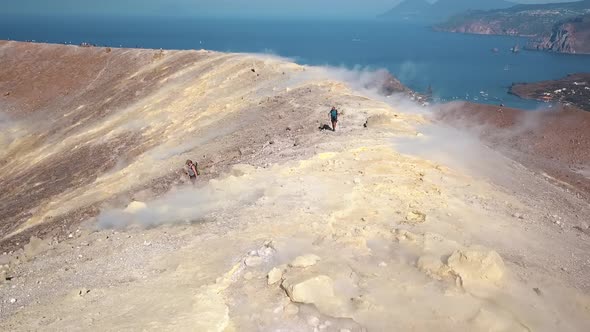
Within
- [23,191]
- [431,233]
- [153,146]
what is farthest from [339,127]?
[23,191]

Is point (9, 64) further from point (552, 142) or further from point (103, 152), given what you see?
point (552, 142)

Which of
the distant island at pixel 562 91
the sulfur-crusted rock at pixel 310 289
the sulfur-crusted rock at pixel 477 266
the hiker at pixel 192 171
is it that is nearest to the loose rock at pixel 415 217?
the sulfur-crusted rock at pixel 477 266

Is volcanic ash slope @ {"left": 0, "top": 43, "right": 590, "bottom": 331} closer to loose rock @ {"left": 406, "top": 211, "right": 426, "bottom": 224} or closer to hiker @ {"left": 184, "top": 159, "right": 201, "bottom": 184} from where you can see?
loose rock @ {"left": 406, "top": 211, "right": 426, "bottom": 224}

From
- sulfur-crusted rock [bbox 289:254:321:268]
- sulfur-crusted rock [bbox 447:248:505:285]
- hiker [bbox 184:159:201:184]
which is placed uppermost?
sulfur-crusted rock [bbox 289:254:321:268]

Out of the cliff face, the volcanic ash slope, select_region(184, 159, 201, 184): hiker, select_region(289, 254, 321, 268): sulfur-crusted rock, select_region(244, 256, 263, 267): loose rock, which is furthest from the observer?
the cliff face

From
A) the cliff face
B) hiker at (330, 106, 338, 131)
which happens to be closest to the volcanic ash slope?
hiker at (330, 106, 338, 131)

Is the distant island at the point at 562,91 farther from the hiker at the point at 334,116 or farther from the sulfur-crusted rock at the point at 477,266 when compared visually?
the sulfur-crusted rock at the point at 477,266

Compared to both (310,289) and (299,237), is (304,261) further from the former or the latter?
(299,237)
